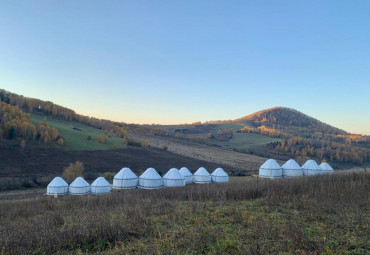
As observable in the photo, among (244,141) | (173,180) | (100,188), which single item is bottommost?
(100,188)

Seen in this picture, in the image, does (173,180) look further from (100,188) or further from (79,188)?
(79,188)

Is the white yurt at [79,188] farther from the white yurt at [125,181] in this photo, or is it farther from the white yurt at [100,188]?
the white yurt at [125,181]

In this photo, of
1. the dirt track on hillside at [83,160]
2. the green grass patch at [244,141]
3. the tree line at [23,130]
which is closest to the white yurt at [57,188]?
the dirt track on hillside at [83,160]

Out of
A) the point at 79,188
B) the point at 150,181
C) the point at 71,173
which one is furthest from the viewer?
the point at 71,173

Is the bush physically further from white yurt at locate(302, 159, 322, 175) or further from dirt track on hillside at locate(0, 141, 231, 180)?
white yurt at locate(302, 159, 322, 175)

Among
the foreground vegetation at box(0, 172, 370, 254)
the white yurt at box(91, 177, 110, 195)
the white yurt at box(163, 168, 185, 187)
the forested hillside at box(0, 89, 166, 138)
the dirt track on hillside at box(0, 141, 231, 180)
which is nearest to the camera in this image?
the foreground vegetation at box(0, 172, 370, 254)

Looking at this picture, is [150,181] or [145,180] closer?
[150,181]

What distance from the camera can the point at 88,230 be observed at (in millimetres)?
6367

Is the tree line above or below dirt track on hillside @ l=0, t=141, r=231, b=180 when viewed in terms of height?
above

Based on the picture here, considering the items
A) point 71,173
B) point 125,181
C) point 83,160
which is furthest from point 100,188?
point 83,160

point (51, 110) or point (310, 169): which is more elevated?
point (51, 110)

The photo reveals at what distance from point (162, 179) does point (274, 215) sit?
3290 cm

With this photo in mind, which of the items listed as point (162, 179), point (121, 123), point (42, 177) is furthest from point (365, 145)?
point (42, 177)

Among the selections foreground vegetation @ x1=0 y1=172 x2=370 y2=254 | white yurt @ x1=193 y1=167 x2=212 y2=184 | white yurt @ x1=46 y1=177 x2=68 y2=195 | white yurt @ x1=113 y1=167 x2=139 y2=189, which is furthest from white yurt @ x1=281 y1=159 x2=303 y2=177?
foreground vegetation @ x1=0 y1=172 x2=370 y2=254
